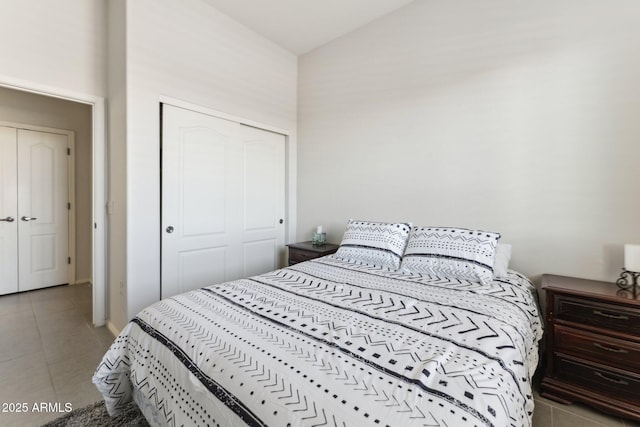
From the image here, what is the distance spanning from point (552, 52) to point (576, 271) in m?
1.56

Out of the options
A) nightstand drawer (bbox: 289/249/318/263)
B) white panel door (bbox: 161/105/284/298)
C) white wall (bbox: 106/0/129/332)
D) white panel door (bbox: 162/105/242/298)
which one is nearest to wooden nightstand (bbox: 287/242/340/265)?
nightstand drawer (bbox: 289/249/318/263)

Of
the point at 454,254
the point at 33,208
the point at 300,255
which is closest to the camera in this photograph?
the point at 454,254

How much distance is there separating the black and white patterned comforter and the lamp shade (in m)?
0.58

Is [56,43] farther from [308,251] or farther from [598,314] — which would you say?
[598,314]

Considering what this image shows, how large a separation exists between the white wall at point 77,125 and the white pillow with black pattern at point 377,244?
3.61 m

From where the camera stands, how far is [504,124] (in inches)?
87.9

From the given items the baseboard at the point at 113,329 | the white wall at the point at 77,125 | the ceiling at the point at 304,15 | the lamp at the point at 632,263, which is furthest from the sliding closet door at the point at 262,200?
the lamp at the point at 632,263

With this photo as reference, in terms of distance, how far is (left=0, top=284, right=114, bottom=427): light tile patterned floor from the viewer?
168 cm

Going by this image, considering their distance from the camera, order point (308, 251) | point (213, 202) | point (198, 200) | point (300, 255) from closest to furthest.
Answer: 1. point (198, 200)
2. point (213, 202)
3. point (308, 251)
4. point (300, 255)

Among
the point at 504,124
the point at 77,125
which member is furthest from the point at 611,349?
the point at 77,125

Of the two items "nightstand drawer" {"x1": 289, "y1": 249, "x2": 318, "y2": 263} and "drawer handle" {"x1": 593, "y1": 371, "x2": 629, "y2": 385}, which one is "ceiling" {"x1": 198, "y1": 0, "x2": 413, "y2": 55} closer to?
"nightstand drawer" {"x1": 289, "y1": 249, "x2": 318, "y2": 263}

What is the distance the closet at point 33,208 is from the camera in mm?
3414

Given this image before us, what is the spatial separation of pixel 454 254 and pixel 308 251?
1.48 metres

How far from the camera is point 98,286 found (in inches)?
106
